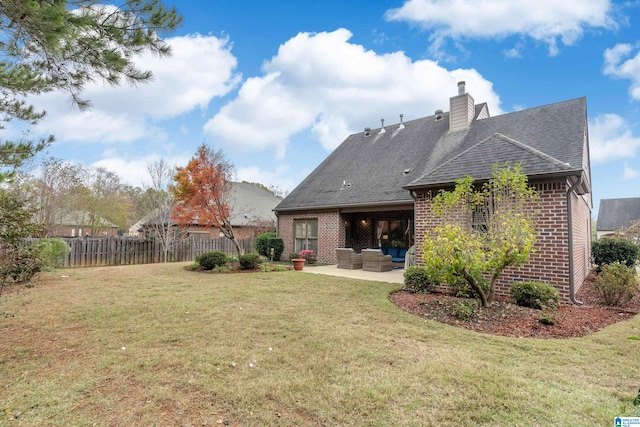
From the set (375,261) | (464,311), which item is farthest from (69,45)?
(375,261)

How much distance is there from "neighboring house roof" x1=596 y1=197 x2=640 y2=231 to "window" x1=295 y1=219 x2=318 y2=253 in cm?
3862

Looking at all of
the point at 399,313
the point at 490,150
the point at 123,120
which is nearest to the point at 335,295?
the point at 399,313

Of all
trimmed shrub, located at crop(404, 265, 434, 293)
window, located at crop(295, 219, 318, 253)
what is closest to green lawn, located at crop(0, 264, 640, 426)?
trimmed shrub, located at crop(404, 265, 434, 293)

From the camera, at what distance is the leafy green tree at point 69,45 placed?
3100 mm

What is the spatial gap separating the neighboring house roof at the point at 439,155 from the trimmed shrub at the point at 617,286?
2.32m

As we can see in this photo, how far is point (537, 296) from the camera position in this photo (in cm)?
608

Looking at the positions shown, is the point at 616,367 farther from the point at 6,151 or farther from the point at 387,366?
the point at 6,151

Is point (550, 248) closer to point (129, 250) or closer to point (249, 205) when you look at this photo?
point (129, 250)

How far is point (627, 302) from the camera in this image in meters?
6.85

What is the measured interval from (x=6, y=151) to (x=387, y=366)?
18.7 ft

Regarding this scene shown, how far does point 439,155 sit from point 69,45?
12.0 metres

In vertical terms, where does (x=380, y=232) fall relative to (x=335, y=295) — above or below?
above

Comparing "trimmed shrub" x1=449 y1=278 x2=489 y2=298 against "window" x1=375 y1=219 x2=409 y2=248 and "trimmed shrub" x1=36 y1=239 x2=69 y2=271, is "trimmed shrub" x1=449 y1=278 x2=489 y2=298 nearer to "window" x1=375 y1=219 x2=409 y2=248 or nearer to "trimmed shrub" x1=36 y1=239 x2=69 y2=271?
"window" x1=375 y1=219 x2=409 y2=248

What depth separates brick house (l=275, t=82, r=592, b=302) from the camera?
685 centimetres
